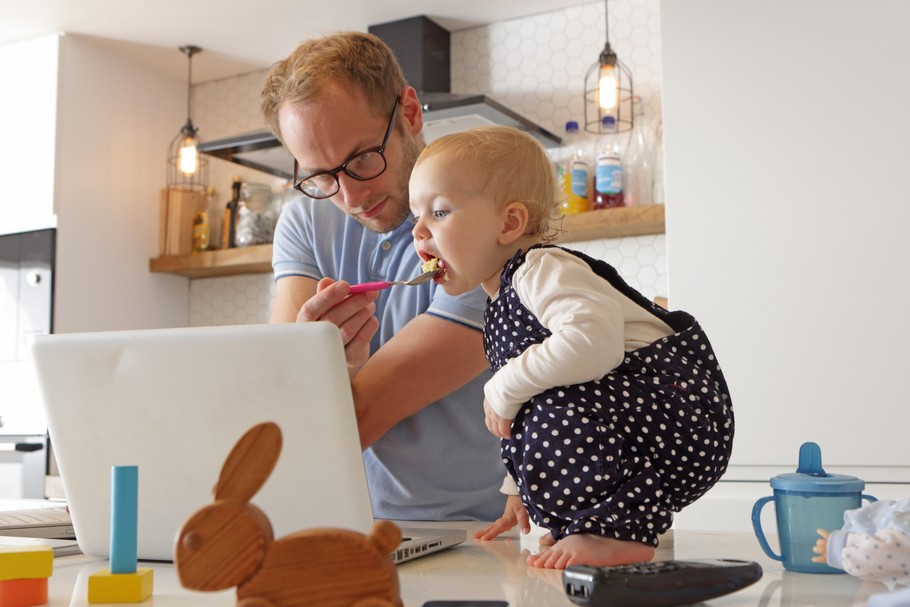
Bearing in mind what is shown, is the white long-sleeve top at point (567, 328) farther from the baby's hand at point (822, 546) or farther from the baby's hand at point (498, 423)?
the baby's hand at point (822, 546)

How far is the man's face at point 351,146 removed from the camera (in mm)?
1392

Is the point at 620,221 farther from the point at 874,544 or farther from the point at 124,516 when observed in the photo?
the point at 124,516

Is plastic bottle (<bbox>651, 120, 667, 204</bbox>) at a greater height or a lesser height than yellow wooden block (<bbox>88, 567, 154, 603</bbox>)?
greater

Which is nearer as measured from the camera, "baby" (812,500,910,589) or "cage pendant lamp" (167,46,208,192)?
"baby" (812,500,910,589)

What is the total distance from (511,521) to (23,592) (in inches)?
21.1

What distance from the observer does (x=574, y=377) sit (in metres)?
0.83

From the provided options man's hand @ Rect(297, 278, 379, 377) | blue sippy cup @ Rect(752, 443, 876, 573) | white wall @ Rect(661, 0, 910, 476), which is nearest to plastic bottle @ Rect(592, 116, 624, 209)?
white wall @ Rect(661, 0, 910, 476)

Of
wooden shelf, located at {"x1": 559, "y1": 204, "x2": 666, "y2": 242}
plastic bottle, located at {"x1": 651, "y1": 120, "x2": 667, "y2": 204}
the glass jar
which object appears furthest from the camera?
the glass jar

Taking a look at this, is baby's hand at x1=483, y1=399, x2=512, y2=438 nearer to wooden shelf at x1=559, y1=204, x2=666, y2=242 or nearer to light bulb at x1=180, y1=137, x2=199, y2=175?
wooden shelf at x1=559, y1=204, x2=666, y2=242

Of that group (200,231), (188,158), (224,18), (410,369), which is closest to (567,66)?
(224,18)

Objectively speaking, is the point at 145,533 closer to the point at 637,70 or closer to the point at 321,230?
the point at 321,230

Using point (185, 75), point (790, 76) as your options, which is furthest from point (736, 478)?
point (185, 75)

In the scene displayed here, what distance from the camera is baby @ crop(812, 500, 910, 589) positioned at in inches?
27.4

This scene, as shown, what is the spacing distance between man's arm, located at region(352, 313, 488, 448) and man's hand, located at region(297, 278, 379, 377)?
4 cm
